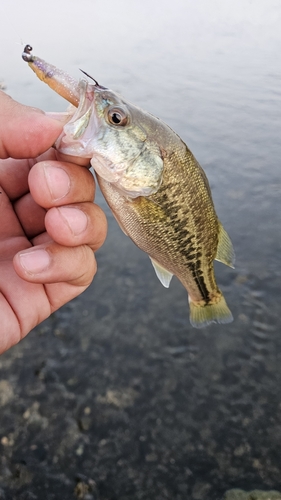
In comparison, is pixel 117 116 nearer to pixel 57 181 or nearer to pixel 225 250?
pixel 57 181

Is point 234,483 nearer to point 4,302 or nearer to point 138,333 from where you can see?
point 138,333

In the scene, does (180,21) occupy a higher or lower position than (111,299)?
higher

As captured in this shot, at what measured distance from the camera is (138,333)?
4.61 m

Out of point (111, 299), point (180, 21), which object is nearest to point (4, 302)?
point (111, 299)

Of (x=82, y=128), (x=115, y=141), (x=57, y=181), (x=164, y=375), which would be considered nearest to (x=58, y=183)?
(x=57, y=181)

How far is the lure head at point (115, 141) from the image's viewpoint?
1.95m

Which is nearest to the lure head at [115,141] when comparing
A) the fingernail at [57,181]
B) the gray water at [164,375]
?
the fingernail at [57,181]

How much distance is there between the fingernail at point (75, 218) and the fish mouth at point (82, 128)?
298 millimetres

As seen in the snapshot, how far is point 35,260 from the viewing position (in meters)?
2.02

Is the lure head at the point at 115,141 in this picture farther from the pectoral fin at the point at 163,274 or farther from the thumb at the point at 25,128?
the pectoral fin at the point at 163,274

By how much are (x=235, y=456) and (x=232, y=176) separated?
5.02 meters

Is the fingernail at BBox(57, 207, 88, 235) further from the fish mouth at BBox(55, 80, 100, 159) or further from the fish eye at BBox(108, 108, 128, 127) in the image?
the fish eye at BBox(108, 108, 128, 127)

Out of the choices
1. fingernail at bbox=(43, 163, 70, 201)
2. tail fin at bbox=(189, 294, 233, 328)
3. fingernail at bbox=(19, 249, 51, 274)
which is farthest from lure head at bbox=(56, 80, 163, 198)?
tail fin at bbox=(189, 294, 233, 328)

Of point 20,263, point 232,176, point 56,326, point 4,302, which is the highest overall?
point 20,263
